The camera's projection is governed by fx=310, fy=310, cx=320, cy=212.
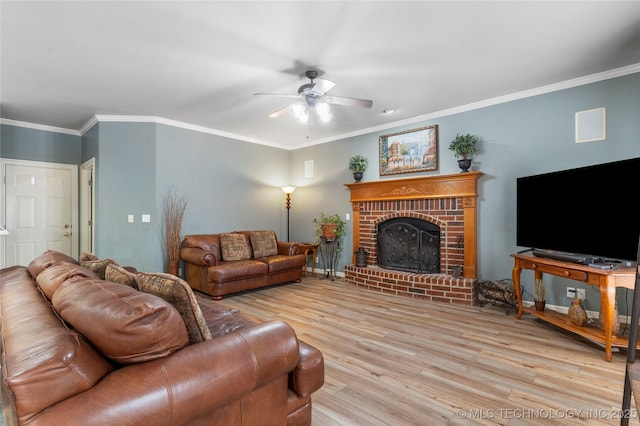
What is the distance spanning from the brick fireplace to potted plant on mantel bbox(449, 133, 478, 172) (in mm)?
129

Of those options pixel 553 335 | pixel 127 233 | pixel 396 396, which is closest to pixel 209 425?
pixel 396 396

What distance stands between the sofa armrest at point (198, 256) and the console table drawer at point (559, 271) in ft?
12.2

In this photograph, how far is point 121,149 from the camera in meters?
4.43

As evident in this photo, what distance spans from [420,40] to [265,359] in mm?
2619

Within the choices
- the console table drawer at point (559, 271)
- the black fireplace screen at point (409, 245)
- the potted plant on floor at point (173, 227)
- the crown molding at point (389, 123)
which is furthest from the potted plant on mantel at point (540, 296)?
the potted plant on floor at point (173, 227)

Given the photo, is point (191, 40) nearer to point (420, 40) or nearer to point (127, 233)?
point (420, 40)

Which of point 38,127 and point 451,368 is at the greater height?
point 38,127

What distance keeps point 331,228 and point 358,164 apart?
3.73ft

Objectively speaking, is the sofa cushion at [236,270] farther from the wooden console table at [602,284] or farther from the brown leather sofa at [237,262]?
the wooden console table at [602,284]

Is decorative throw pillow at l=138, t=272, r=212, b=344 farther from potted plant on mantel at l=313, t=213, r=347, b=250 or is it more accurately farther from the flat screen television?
potted plant on mantel at l=313, t=213, r=347, b=250

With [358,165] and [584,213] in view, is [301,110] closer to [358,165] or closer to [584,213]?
[358,165]

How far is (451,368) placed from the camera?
2287 mm

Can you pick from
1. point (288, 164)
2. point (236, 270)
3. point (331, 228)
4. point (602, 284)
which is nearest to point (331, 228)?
point (331, 228)

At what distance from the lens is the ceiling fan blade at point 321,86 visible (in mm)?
2980
